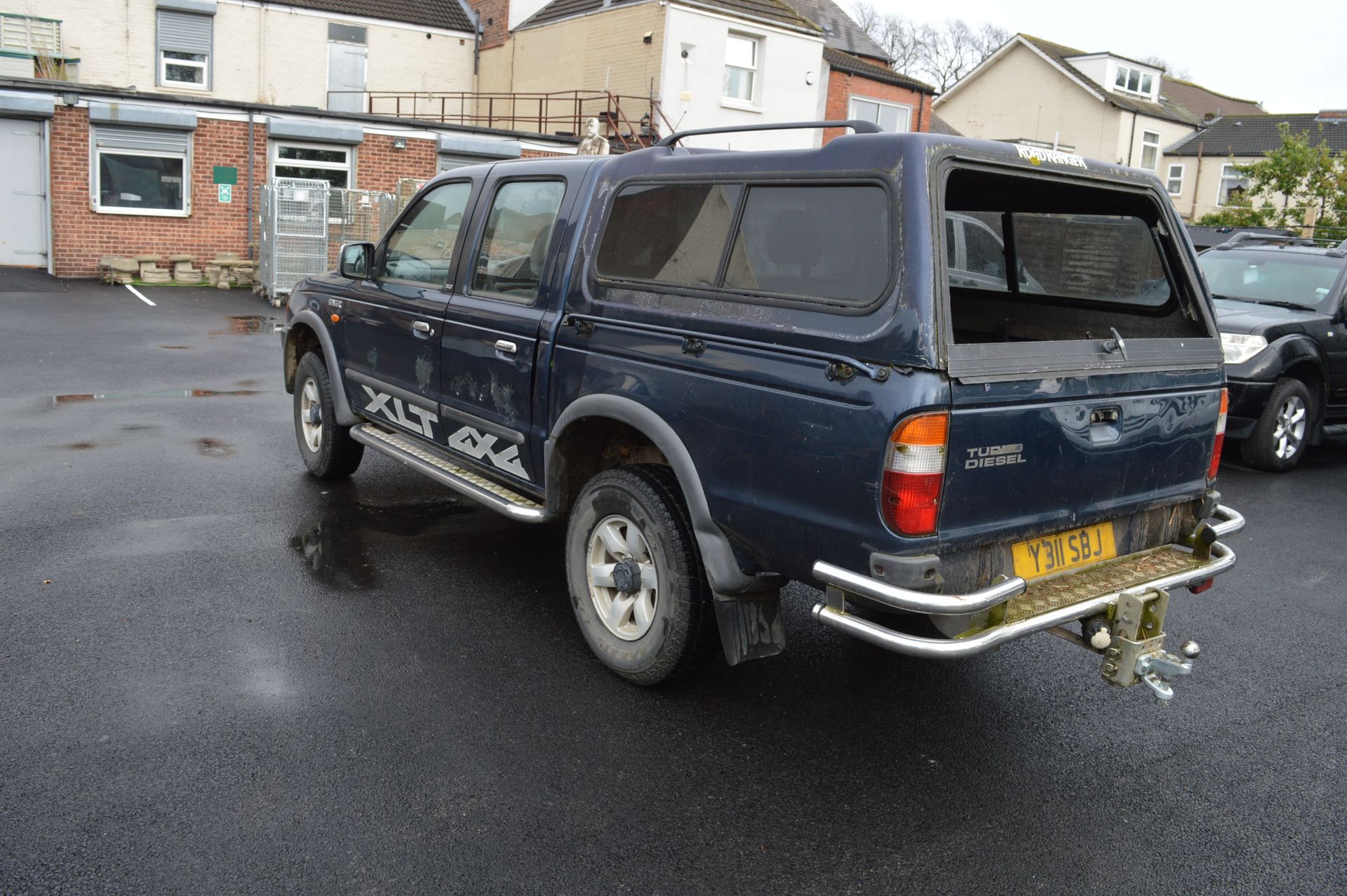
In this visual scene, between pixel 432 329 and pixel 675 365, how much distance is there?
195cm

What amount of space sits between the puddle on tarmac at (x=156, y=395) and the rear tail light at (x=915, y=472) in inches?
336

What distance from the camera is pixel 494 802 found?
11.2 ft

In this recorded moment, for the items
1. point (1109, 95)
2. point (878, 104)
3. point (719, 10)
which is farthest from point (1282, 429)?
point (1109, 95)

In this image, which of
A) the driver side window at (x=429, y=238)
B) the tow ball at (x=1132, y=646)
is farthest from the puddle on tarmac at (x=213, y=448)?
the tow ball at (x=1132, y=646)

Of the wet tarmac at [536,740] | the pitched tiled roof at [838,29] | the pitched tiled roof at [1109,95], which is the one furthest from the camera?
the pitched tiled roof at [1109,95]

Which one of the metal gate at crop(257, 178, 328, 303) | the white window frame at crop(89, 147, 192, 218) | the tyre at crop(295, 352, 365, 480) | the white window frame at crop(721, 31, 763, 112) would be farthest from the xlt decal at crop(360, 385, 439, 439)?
the white window frame at crop(721, 31, 763, 112)

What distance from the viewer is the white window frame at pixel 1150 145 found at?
136ft

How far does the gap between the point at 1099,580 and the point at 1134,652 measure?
338 mm

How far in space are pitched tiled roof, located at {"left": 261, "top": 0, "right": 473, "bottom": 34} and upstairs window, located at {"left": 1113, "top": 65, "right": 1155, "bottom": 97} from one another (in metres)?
25.7

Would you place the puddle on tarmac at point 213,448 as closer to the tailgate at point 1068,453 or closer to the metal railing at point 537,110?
the tailgate at point 1068,453

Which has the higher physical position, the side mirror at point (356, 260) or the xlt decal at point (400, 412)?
the side mirror at point (356, 260)

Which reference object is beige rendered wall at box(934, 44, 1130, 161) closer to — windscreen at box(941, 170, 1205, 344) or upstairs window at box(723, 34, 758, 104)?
upstairs window at box(723, 34, 758, 104)

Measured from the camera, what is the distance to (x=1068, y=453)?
142 inches

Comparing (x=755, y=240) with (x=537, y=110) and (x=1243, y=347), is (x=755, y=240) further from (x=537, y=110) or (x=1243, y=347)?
(x=537, y=110)
